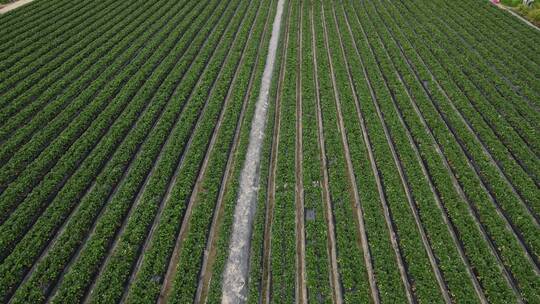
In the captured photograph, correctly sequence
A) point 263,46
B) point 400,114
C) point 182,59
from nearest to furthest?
point 400,114, point 182,59, point 263,46

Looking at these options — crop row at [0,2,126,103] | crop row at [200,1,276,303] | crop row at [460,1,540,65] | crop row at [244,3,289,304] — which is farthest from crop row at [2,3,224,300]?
crop row at [460,1,540,65]

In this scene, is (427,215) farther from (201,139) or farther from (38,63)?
(38,63)

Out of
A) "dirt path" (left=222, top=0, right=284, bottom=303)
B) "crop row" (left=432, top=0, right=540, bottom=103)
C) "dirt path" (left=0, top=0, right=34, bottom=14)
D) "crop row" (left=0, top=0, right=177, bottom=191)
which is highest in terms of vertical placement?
"dirt path" (left=0, top=0, right=34, bottom=14)

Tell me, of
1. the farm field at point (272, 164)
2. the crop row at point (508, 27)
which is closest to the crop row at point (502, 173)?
the farm field at point (272, 164)

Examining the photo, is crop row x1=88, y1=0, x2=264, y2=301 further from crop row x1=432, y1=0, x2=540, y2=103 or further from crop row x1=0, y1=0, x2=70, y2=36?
crop row x1=432, y1=0, x2=540, y2=103

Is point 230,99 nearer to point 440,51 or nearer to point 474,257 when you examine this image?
point 474,257

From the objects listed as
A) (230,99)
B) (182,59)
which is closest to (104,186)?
(230,99)

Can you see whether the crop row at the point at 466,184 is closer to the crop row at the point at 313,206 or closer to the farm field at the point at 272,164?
the farm field at the point at 272,164
